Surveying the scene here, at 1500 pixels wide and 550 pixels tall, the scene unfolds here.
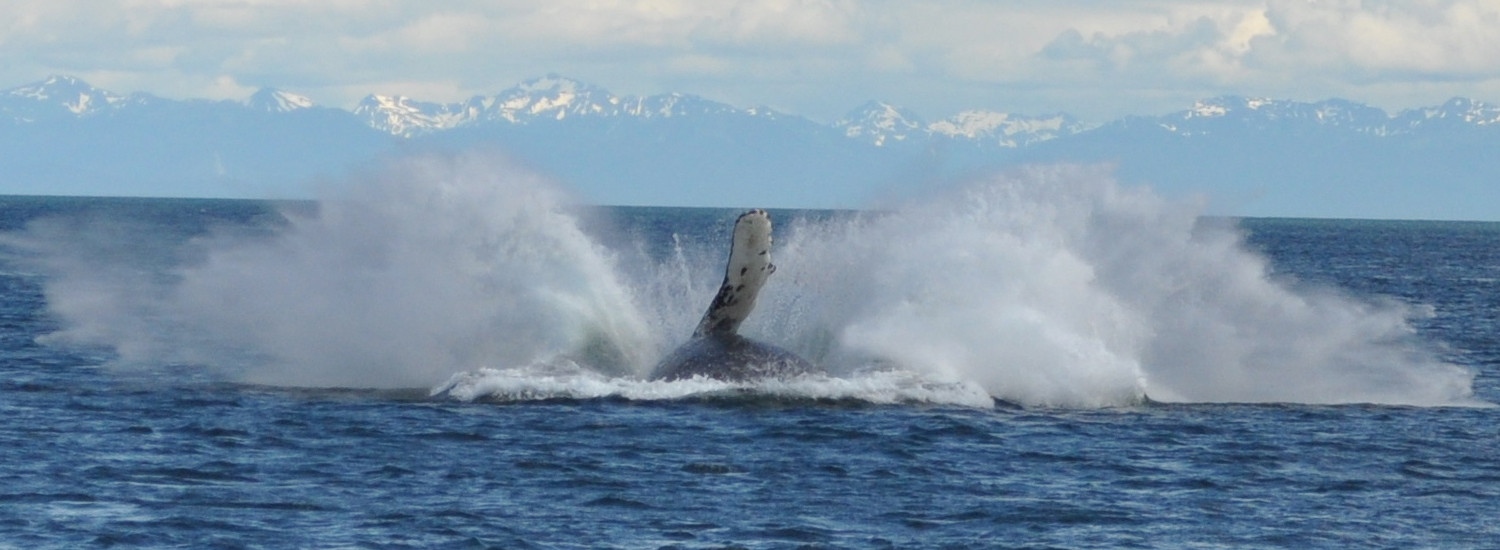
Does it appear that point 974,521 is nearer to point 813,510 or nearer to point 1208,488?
point 813,510

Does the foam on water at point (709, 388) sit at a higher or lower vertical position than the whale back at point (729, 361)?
lower

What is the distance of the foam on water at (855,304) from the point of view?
27953 mm

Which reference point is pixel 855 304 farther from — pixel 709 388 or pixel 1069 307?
pixel 709 388

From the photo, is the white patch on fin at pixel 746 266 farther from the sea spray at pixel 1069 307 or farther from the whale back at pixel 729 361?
the sea spray at pixel 1069 307

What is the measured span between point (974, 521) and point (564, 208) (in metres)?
14.4

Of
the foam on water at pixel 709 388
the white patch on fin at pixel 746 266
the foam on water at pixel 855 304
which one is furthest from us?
the foam on water at pixel 855 304

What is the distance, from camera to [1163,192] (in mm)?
32750

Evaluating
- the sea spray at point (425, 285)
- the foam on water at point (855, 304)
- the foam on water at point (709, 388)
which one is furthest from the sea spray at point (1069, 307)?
the sea spray at point (425, 285)

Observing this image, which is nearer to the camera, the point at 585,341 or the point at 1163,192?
the point at 585,341

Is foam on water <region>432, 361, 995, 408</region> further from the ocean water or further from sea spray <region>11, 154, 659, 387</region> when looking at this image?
sea spray <region>11, 154, 659, 387</region>

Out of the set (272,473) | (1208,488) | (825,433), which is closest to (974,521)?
(1208,488)

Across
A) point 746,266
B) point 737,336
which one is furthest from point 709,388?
point 746,266

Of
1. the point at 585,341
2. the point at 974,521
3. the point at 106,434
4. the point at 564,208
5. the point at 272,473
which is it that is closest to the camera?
the point at 974,521

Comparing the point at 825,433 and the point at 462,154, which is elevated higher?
the point at 462,154
